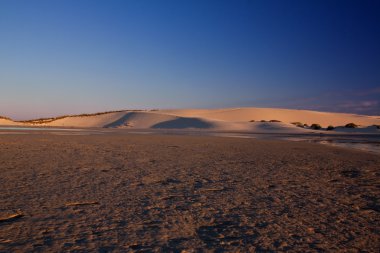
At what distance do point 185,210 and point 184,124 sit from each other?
39.1 meters

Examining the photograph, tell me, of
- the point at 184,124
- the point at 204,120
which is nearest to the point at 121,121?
the point at 184,124

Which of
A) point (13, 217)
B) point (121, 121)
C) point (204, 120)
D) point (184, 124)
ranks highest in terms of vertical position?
point (204, 120)

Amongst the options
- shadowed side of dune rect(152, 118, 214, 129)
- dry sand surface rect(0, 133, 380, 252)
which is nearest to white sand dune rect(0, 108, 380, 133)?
shadowed side of dune rect(152, 118, 214, 129)

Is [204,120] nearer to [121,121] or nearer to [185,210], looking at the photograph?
[121,121]

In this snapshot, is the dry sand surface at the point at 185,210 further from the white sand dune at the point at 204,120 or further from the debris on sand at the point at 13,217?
the white sand dune at the point at 204,120

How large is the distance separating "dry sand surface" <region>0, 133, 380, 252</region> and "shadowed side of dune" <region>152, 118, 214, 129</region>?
33.5 metres

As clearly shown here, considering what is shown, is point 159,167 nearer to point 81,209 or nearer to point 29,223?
point 81,209

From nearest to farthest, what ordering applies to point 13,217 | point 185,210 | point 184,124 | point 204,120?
point 13,217 → point 185,210 → point 184,124 → point 204,120

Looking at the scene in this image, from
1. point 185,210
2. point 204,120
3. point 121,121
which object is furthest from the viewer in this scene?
point 121,121

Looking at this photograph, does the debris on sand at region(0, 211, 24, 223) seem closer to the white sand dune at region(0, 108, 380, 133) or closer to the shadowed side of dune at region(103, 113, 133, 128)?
the white sand dune at region(0, 108, 380, 133)

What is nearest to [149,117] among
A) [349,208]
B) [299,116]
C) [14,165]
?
[299,116]

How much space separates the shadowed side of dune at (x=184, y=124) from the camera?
133 feet

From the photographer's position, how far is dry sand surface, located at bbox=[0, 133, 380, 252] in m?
2.53

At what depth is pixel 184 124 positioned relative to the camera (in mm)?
42469
